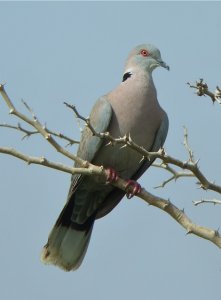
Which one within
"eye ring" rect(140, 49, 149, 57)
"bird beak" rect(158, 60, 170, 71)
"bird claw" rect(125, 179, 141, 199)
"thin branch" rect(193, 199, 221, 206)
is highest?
"eye ring" rect(140, 49, 149, 57)

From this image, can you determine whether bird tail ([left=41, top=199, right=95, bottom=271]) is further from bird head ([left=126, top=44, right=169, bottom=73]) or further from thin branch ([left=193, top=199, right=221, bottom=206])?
thin branch ([left=193, top=199, right=221, bottom=206])

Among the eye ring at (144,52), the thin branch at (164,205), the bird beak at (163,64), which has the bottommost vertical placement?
the thin branch at (164,205)

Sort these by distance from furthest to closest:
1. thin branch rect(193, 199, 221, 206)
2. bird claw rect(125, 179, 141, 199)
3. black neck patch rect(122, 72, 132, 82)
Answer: black neck patch rect(122, 72, 132, 82) < bird claw rect(125, 179, 141, 199) < thin branch rect(193, 199, 221, 206)

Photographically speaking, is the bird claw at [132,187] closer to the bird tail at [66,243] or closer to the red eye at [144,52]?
the bird tail at [66,243]

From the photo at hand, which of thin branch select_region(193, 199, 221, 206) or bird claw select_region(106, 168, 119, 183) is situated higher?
bird claw select_region(106, 168, 119, 183)

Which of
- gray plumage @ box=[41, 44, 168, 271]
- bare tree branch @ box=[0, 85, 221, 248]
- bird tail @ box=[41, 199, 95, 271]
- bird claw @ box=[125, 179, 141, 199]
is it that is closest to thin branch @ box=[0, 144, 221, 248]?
bare tree branch @ box=[0, 85, 221, 248]

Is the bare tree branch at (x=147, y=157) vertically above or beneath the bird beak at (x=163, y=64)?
beneath

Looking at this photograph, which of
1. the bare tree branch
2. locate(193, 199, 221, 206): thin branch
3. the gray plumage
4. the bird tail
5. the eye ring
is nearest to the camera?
the bare tree branch

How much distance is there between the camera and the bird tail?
6492mm

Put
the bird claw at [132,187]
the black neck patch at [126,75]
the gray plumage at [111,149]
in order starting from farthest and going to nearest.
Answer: the black neck patch at [126,75], the gray plumage at [111,149], the bird claw at [132,187]

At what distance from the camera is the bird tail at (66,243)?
6492 mm

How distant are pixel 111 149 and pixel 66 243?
1.10 metres

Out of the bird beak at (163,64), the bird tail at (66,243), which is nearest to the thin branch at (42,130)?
A: the bird tail at (66,243)

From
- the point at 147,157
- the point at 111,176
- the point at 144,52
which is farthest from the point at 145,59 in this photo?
the point at 147,157
